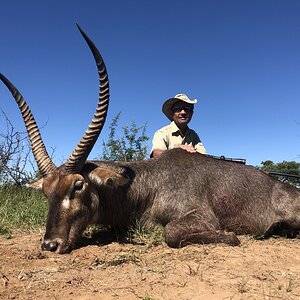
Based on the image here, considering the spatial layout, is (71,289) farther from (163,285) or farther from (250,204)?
(250,204)

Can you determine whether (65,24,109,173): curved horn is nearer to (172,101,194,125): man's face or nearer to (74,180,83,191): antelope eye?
(74,180,83,191): antelope eye

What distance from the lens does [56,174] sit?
4887mm

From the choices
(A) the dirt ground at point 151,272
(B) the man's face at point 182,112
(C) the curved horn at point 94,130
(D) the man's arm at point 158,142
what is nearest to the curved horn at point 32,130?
(C) the curved horn at point 94,130

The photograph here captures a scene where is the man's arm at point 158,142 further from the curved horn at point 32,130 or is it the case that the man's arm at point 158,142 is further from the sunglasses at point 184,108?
the curved horn at point 32,130

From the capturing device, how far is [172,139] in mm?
7895

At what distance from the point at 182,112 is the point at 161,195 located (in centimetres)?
274

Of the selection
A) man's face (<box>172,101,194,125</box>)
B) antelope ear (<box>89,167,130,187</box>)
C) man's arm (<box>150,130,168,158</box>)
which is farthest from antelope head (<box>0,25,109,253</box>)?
man's face (<box>172,101,194,125</box>)

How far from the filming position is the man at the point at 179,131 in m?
7.80

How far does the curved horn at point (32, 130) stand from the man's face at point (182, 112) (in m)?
3.13

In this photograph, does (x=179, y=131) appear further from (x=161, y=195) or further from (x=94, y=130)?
(x=94, y=130)

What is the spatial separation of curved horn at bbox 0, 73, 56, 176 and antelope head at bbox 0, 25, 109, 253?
35mm

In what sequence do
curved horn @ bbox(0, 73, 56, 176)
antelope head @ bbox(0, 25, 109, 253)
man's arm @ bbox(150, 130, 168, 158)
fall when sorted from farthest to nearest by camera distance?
man's arm @ bbox(150, 130, 168, 158) < curved horn @ bbox(0, 73, 56, 176) < antelope head @ bbox(0, 25, 109, 253)

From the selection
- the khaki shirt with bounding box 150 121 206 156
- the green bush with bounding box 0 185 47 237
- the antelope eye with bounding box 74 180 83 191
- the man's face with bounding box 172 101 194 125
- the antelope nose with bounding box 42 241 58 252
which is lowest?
the antelope nose with bounding box 42 241 58 252

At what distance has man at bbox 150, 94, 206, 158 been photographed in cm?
780
